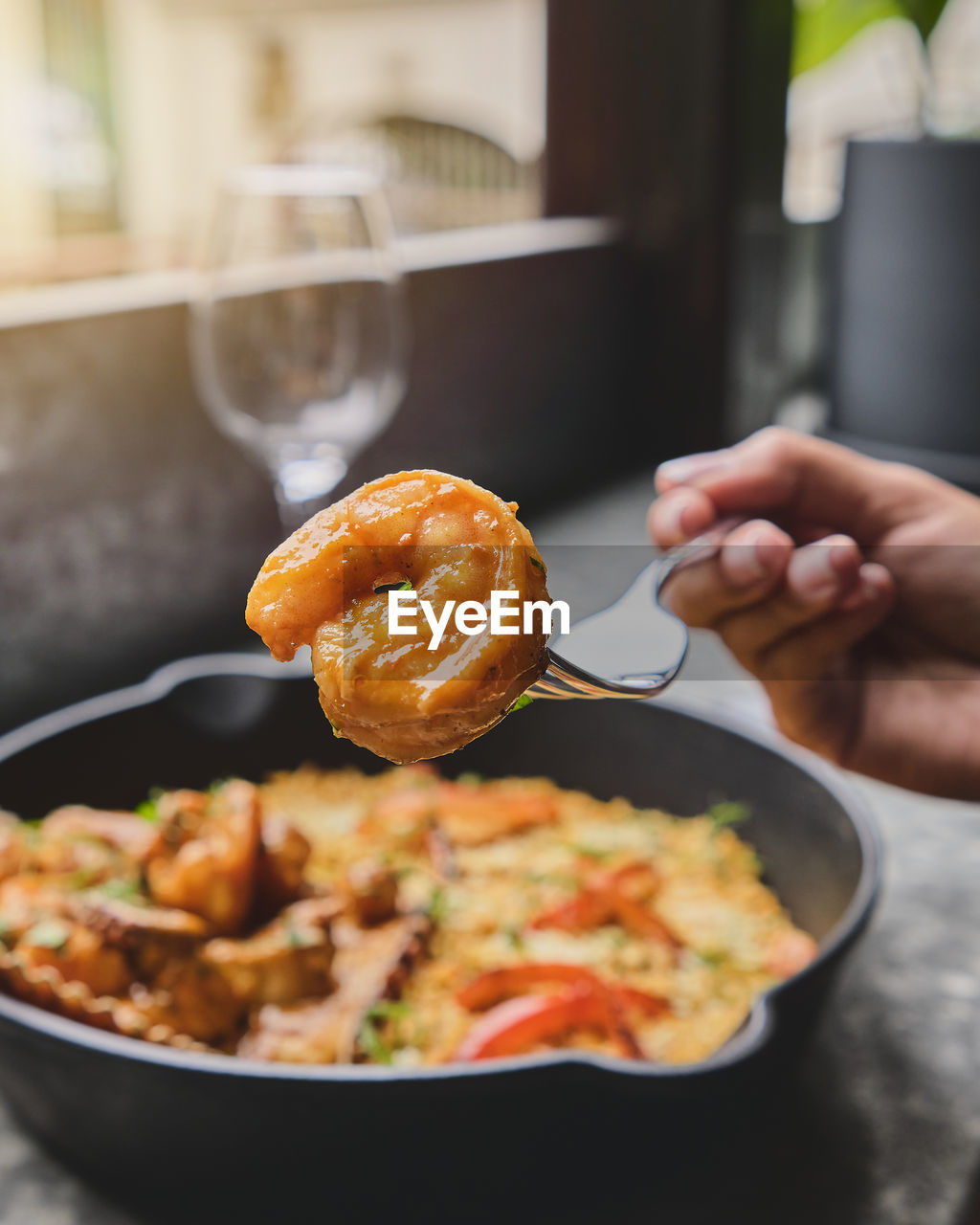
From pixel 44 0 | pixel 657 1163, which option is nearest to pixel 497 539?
pixel 657 1163

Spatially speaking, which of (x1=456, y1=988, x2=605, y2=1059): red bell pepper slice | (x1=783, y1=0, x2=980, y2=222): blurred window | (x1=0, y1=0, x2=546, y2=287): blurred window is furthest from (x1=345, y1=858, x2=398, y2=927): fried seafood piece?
(x1=0, y1=0, x2=546, y2=287): blurred window

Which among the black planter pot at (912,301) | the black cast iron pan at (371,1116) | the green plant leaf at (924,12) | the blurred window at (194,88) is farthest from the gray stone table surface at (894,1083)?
the blurred window at (194,88)

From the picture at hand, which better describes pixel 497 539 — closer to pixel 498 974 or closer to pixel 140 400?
pixel 498 974

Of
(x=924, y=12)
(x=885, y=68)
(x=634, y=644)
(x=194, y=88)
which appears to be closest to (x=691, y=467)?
(x=634, y=644)

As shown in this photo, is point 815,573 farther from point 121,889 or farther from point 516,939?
point 121,889

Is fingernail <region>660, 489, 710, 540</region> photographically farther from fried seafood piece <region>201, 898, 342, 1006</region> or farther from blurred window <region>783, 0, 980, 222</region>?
blurred window <region>783, 0, 980, 222</region>

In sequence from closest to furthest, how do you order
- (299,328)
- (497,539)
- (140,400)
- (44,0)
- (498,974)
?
(497,539)
(498,974)
(299,328)
(140,400)
(44,0)
